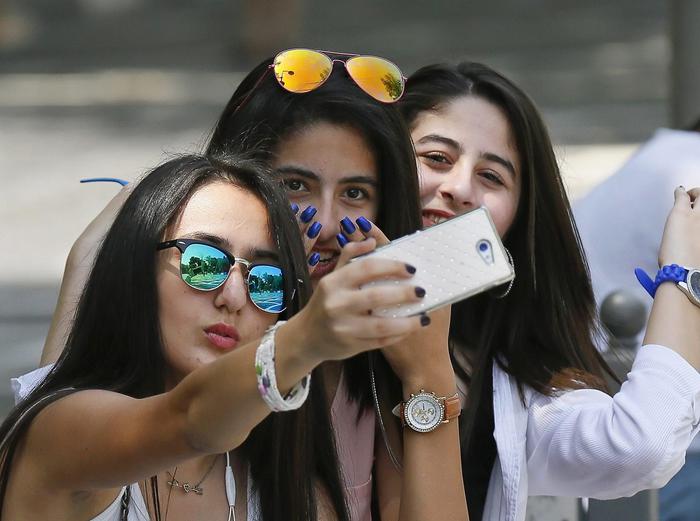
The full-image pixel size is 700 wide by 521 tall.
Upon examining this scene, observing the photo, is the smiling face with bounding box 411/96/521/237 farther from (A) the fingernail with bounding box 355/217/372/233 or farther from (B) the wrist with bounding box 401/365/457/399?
(B) the wrist with bounding box 401/365/457/399

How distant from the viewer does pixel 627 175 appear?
4.11 meters

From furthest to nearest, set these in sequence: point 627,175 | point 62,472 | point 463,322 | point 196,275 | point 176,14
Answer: point 176,14
point 627,175
point 463,322
point 196,275
point 62,472

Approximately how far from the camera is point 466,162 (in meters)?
2.94

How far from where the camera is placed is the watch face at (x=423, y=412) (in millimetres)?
2494

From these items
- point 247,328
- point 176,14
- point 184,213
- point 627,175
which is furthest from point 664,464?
point 176,14

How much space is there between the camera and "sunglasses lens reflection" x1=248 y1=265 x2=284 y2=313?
231 centimetres

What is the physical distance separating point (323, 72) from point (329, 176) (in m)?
0.26

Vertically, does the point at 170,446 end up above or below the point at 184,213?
below

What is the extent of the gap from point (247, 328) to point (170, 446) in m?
0.42

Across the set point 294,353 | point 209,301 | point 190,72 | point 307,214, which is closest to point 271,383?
point 294,353

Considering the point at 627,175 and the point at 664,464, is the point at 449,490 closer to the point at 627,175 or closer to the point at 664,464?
the point at 664,464

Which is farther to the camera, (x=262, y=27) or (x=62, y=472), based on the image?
(x=262, y=27)

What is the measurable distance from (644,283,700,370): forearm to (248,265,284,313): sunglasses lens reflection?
87 cm

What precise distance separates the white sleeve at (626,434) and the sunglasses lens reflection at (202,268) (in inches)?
33.9
